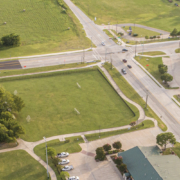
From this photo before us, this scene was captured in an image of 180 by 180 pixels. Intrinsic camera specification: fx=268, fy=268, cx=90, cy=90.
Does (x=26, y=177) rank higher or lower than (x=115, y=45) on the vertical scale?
lower

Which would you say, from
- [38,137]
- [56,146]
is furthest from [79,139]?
[38,137]

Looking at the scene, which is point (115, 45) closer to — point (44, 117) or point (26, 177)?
point (44, 117)

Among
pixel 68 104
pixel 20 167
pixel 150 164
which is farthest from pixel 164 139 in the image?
pixel 20 167

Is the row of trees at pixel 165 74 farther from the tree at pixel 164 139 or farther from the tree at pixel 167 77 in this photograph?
the tree at pixel 164 139

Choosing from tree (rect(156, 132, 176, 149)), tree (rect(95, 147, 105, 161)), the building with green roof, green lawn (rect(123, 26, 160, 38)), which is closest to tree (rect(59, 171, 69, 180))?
tree (rect(95, 147, 105, 161))

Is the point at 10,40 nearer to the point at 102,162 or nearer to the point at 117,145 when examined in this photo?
the point at 117,145

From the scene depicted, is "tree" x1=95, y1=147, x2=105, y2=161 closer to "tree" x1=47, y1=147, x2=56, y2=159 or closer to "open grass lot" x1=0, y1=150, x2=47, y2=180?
"tree" x1=47, y1=147, x2=56, y2=159
